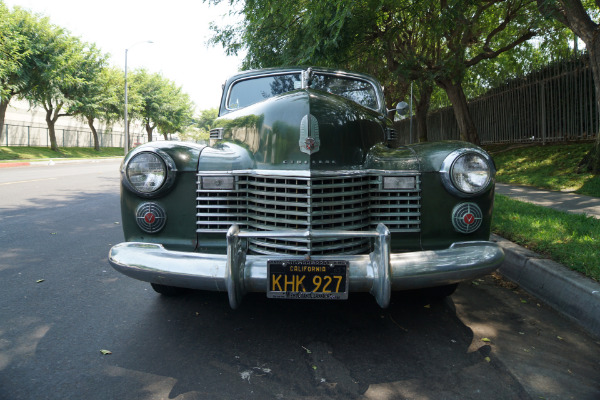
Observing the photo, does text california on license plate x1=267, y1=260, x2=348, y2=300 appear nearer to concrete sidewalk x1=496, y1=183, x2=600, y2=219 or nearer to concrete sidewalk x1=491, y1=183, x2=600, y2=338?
concrete sidewalk x1=491, y1=183, x2=600, y2=338

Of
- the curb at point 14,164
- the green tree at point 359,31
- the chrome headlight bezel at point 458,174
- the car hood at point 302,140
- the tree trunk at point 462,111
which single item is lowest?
the chrome headlight bezel at point 458,174

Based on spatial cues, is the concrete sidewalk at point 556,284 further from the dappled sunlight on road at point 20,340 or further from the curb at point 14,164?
the curb at point 14,164

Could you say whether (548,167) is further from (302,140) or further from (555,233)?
(302,140)

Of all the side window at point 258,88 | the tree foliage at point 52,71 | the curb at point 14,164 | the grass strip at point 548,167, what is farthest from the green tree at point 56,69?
the side window at point 258,88

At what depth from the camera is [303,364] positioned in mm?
2441

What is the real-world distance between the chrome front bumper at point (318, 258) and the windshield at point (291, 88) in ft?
6.88

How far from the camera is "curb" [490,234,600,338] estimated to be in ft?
9.78

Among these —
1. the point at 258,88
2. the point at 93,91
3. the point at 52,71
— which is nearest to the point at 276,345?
the point at 258,88

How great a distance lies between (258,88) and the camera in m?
4.45

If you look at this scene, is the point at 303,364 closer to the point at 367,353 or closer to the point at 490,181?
the point at 367,353

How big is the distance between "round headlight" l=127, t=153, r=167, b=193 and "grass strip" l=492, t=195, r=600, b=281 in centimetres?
313

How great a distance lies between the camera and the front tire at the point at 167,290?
11.1 feet

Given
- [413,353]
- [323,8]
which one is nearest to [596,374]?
[413,353]

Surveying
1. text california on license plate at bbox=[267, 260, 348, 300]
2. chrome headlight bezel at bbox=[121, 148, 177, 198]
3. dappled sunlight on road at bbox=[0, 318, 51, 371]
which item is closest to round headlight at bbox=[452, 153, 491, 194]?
text california on license plate at bbox=[267, 260, 348, 300]
